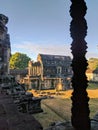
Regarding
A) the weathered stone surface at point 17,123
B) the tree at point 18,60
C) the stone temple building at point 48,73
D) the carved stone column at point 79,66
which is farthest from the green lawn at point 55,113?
the tree at point 18,60

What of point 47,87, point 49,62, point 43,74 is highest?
point 49,62

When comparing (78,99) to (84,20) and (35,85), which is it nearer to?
(84,20)

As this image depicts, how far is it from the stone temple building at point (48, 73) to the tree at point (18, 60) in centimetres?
1897

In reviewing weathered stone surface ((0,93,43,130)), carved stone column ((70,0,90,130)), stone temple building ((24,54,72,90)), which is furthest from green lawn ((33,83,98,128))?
stone temple building ((24,54,72,90))

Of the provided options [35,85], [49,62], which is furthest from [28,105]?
[49,62]

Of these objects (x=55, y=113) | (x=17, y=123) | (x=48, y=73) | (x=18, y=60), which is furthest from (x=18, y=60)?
(x=17, y=123)

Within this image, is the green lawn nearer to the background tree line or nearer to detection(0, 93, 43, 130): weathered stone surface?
detection(0, 93, 43, 130): weathered stone surface

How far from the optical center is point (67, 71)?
2323 inches

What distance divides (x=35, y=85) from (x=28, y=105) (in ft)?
122

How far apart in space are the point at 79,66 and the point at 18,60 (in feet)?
234

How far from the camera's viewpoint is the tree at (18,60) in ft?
241

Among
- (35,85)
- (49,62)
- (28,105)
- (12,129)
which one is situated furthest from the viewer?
(49,62)

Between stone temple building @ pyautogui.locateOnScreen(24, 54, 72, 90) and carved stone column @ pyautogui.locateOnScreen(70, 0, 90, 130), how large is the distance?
4848 centimetres

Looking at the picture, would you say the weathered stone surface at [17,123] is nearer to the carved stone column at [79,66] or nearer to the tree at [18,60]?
the carved stone column at [79,66]
